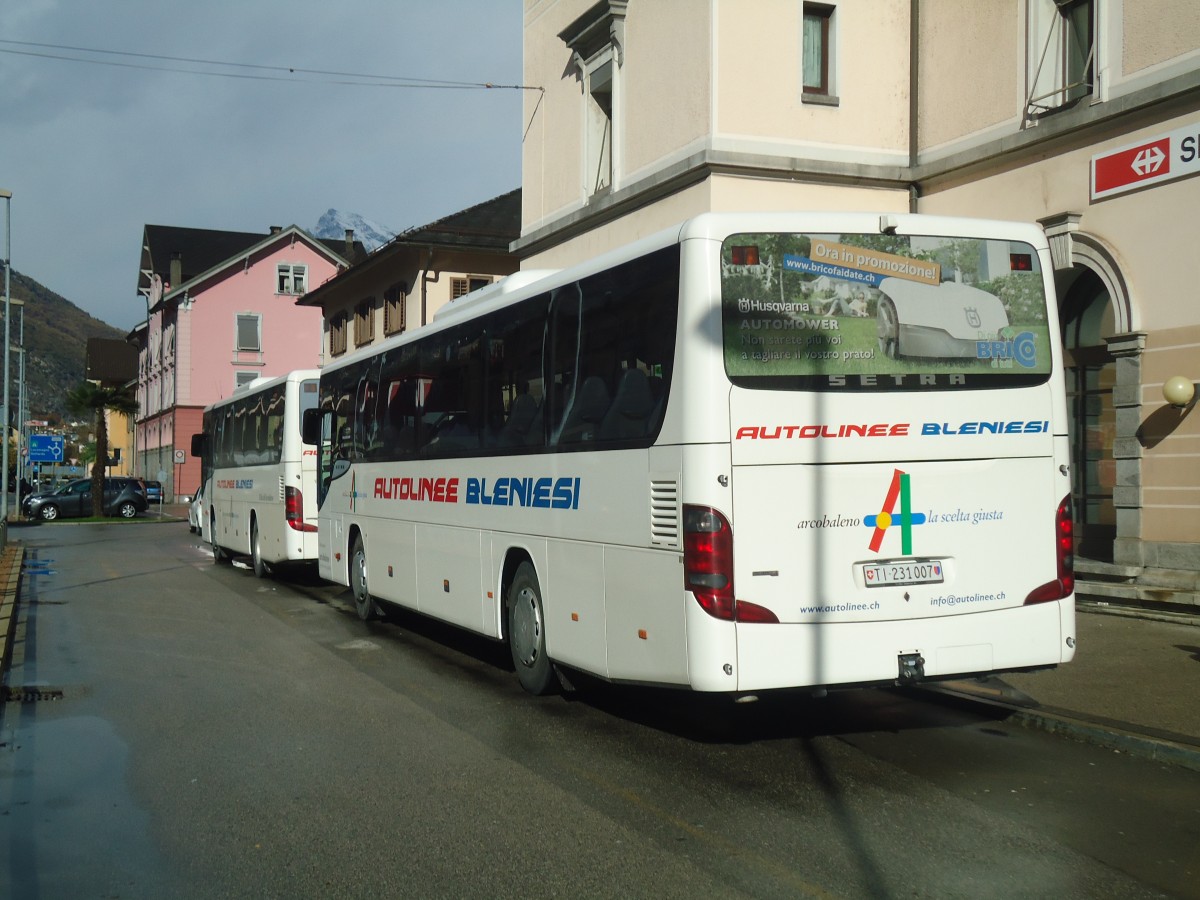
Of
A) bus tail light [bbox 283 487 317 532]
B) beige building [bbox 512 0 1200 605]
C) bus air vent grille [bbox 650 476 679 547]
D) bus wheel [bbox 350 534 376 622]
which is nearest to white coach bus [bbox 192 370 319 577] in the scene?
bus tail light [bbox 283 487 317 532]

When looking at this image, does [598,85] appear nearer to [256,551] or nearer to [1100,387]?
[256,551]

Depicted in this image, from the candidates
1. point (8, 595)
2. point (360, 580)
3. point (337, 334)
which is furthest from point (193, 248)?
point (360, 580)

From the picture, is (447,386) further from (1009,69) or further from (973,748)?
(1009,69)

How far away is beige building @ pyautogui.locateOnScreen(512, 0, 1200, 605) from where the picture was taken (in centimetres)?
1312

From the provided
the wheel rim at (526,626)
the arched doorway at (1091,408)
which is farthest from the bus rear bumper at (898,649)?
the arched doorway at (1091,408)

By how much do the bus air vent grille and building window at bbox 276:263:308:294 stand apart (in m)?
65.1

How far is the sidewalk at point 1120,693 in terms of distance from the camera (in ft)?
23.8

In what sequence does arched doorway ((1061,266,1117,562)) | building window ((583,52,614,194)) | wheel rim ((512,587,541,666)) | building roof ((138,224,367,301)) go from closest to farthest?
wheel rim ((512,587,541,666)) < arched doorway ((1061,266,1117,562)) < building window ((583,52,614,194)) < building roof ((138,224,367,301))

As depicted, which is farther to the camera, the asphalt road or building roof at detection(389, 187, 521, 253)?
building roof at detection(389, 187, 521, 253)

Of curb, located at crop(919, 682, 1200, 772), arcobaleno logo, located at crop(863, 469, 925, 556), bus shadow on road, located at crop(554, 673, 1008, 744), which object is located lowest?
bus shadow on road, located at crop(554, 673, 1008, 744)

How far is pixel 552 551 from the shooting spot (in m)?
8.63

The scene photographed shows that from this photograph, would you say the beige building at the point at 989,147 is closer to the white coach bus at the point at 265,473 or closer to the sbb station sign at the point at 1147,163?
the sbb station sign at the point at 1147,163

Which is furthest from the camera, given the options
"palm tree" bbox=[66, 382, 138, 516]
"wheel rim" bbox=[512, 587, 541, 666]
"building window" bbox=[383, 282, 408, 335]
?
"palm tree" bbox=[66, 382, 138, 516]

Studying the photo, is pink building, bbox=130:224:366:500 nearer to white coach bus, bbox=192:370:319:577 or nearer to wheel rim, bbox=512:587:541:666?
white coach bus, bbox=192:370:319:577
